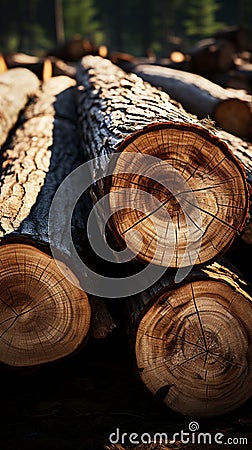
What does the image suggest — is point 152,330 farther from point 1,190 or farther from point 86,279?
point 1,190

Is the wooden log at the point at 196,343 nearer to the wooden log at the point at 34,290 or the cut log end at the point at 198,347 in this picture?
the cut log end at the point at 198,347

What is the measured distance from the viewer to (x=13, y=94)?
217 inches

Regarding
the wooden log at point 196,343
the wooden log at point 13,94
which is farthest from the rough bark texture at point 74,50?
the wooden log at point 196,343

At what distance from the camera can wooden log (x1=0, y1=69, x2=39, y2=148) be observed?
4.86 meters

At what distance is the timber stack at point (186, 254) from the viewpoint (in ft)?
8.38

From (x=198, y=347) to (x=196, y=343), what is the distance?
0.08 feet

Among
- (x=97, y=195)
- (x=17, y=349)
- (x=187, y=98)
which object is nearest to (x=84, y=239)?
(x=97, y=195)

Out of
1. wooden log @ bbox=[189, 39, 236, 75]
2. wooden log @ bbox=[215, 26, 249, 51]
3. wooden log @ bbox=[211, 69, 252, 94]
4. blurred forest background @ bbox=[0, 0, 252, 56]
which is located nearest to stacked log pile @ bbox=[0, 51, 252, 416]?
wooden log @ bbox=[211, 69, 252, 94]

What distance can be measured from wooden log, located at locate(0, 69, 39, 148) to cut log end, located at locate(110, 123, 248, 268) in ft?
8.00

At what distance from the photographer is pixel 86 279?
9.43 feet

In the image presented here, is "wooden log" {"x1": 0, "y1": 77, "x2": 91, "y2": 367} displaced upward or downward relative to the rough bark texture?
downward

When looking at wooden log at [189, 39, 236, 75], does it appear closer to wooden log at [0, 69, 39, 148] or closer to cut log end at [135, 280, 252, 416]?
wooden log at [0, 69, 39, 148]

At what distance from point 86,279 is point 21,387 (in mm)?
801

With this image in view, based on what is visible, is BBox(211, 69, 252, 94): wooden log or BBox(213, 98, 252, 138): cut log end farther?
BBox(211, 69, 252, 94): wooden log
